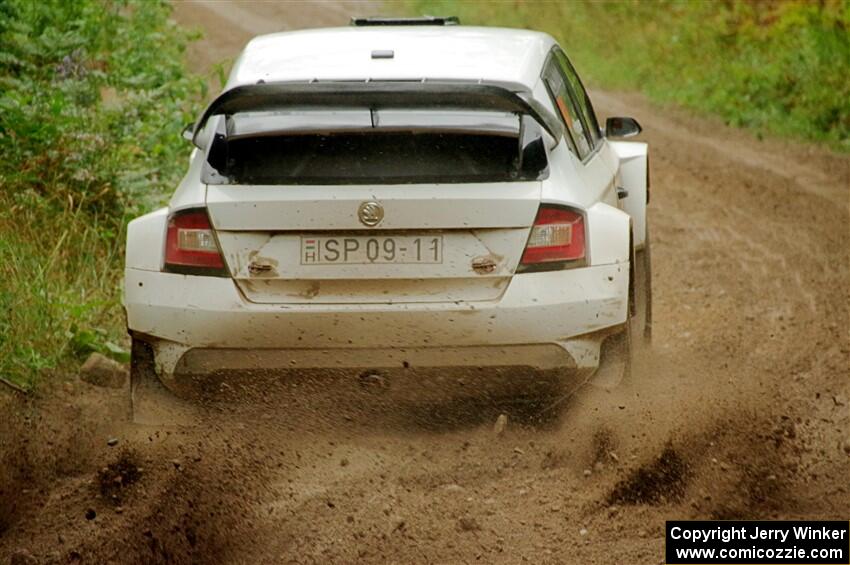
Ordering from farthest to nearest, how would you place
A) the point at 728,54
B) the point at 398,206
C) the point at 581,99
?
1. the point at 728,54
2. the point at 581,99
3. the point at 398,206

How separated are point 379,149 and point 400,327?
64 centimetres

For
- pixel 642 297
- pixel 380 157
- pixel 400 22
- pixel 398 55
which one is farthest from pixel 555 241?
pixel 400 22

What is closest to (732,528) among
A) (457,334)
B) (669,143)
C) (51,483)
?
(457,334)

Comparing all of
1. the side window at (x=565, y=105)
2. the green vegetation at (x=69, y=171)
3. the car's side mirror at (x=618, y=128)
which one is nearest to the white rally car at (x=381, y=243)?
the side window at (x=565, y=105)

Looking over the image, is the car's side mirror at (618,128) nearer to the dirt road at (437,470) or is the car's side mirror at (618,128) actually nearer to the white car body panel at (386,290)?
the dirt road at (437,470)

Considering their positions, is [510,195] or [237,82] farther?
[237,82]

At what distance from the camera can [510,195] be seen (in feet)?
15.6

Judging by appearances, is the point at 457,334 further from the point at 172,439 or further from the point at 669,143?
the point at 669,143

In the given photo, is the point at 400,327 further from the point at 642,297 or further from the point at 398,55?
the point at 642,297

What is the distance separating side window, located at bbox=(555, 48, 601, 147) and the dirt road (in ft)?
3.49

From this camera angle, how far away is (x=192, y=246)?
4.91m

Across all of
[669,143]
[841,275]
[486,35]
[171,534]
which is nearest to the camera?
[171,534]

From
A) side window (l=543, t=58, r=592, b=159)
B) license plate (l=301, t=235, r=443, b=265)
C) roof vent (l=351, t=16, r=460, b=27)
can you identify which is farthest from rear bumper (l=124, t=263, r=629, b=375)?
roof vent (l=351, t=16, r=460, b=27)

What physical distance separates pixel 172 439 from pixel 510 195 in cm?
161
